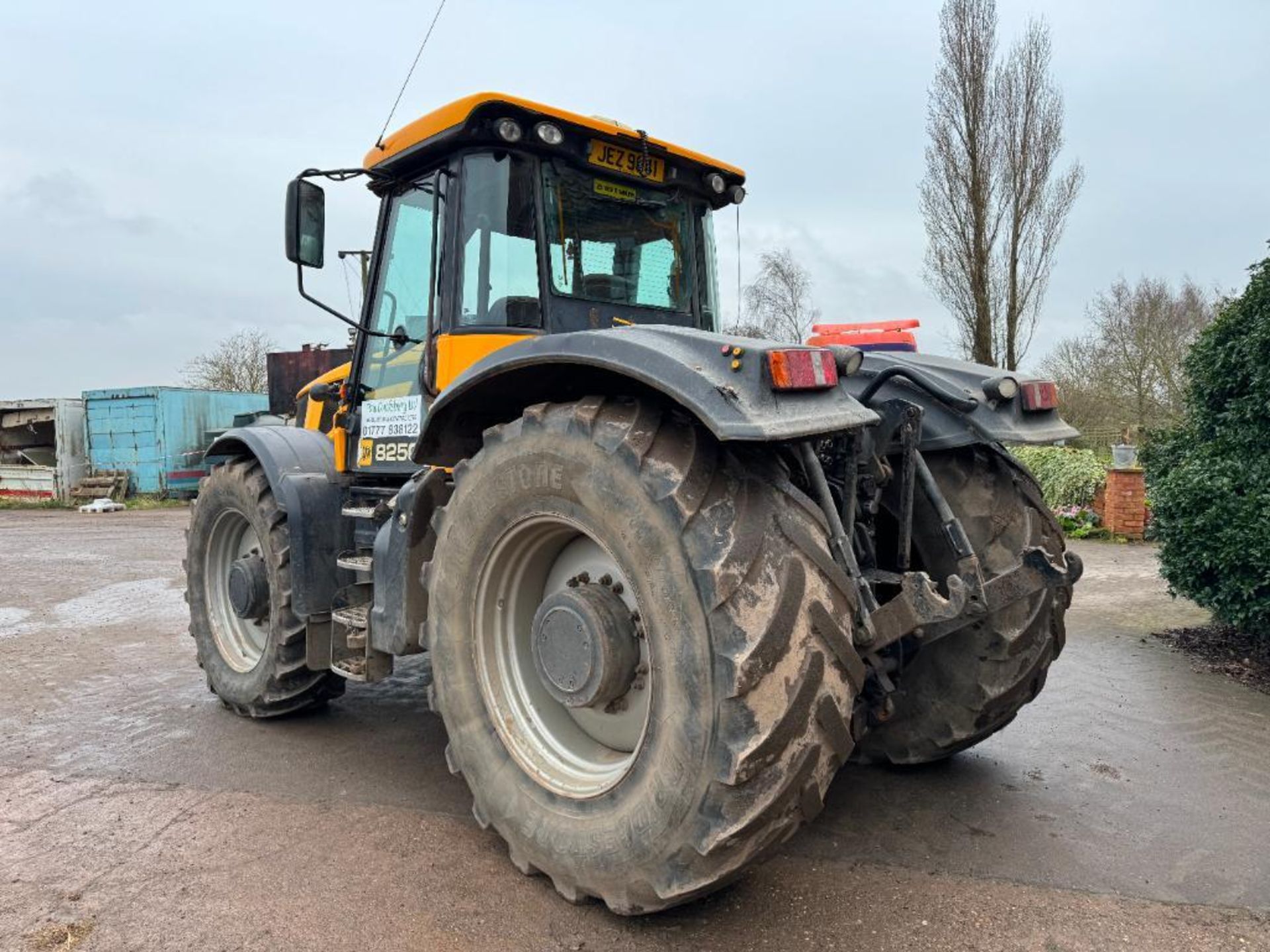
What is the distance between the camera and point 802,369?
7.63ft

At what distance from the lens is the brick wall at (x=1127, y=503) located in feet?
36.1

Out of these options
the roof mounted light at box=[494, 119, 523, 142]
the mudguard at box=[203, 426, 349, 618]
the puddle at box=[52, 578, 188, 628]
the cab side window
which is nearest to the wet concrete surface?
the mudguard at box=[203, 426, 349, 618]

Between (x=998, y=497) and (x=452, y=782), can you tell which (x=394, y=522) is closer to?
(x=452, y=782)

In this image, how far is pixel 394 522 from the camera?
134 inches

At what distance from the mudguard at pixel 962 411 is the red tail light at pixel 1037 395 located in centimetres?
2

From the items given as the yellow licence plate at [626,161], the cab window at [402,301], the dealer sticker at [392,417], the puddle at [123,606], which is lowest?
the puddle at [123,606]

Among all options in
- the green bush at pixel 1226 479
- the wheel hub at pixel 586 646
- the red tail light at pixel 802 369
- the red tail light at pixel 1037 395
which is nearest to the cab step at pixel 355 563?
the wheel hub at pixel 586 646

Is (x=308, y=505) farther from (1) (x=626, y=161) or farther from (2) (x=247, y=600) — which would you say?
(1) (x=626, y=161)

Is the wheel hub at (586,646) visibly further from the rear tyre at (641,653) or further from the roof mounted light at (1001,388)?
the roof mounted light at (1001,388)

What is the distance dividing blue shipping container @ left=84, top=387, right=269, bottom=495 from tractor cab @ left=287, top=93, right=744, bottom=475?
18.5 metres

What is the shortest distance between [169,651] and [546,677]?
4557 millimetres

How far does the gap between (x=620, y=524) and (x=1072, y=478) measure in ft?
36.5

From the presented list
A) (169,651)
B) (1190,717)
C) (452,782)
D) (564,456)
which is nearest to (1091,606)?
→ (1190,717)

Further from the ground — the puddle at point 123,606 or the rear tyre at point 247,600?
the rear tyre at point 247,600
